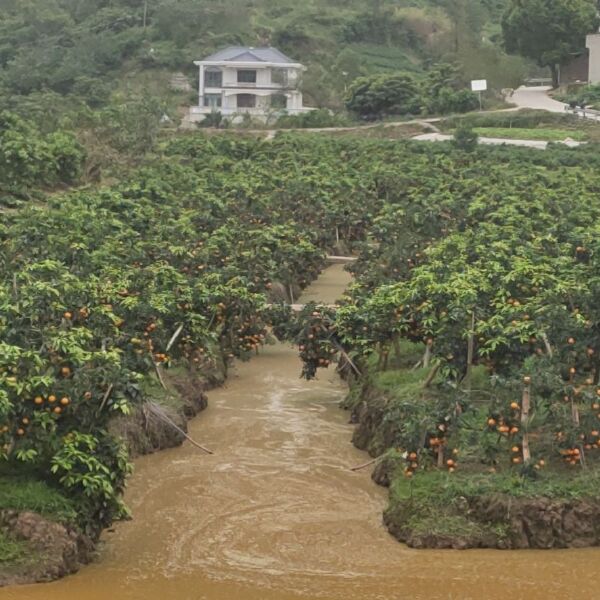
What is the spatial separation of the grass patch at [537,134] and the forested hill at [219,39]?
949cm

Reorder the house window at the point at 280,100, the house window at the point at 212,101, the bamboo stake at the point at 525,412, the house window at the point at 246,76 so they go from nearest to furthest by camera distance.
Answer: the bamboo stake at the point at 525,412 → the house window at the point at 280,100 → the house window at the point at 246,76 → the house window at the point at 212,101

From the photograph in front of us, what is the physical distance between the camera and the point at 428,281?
1852 centimetres

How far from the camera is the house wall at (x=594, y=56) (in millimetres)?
73188

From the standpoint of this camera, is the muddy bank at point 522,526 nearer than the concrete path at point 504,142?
Yes

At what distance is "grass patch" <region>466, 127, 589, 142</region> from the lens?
60.4 meters

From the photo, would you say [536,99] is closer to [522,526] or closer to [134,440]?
[134,440]

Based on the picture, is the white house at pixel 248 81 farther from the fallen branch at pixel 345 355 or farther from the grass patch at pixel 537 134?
the fallen branch at pixel 345 355

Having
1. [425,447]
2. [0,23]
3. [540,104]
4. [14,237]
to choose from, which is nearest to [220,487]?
[425,447]

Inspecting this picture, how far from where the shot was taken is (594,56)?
243 feet

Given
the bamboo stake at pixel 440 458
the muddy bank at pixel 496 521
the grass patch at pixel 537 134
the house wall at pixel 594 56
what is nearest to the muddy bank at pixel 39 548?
the muddy bank at pixel 496 521

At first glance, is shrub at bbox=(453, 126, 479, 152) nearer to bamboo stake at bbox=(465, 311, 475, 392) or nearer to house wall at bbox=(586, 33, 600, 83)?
house wall at bbox=(586, 33, 600, 83)

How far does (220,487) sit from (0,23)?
291 feet

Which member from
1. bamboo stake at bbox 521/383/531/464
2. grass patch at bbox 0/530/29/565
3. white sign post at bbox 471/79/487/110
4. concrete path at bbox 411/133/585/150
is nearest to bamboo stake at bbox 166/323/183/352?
bamboo stake at bbox 521/383/531/464

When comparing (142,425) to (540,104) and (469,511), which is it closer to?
(469,511)
